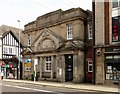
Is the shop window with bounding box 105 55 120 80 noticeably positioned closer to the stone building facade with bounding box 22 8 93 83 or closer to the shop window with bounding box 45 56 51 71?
the stone building facade with bounding box 22 8 93 83

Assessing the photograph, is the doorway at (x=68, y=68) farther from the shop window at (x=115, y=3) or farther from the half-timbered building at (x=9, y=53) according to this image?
the half-timbered building at (x=9, y=53)

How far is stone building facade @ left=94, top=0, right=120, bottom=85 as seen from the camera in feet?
71.7

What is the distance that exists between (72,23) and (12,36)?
23491mm

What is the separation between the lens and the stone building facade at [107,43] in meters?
21.9

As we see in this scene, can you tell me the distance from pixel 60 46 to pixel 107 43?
21.1 ft

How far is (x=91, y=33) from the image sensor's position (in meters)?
25.9

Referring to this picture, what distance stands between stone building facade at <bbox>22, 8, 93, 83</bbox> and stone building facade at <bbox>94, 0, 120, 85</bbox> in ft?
8.66

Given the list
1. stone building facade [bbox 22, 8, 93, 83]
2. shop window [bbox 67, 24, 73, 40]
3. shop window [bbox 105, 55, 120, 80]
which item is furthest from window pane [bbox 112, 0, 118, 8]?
shop window [bbox 67, 24, 73, 40]

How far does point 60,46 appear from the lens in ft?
88.8

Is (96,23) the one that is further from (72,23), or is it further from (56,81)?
(56,81)

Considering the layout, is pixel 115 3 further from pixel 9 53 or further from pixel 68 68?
pixel 9 53

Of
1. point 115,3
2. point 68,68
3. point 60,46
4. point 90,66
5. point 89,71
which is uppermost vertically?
point 115,3

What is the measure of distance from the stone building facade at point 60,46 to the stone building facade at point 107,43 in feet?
8.66

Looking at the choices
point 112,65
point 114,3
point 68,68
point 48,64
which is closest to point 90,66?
point 68,68
